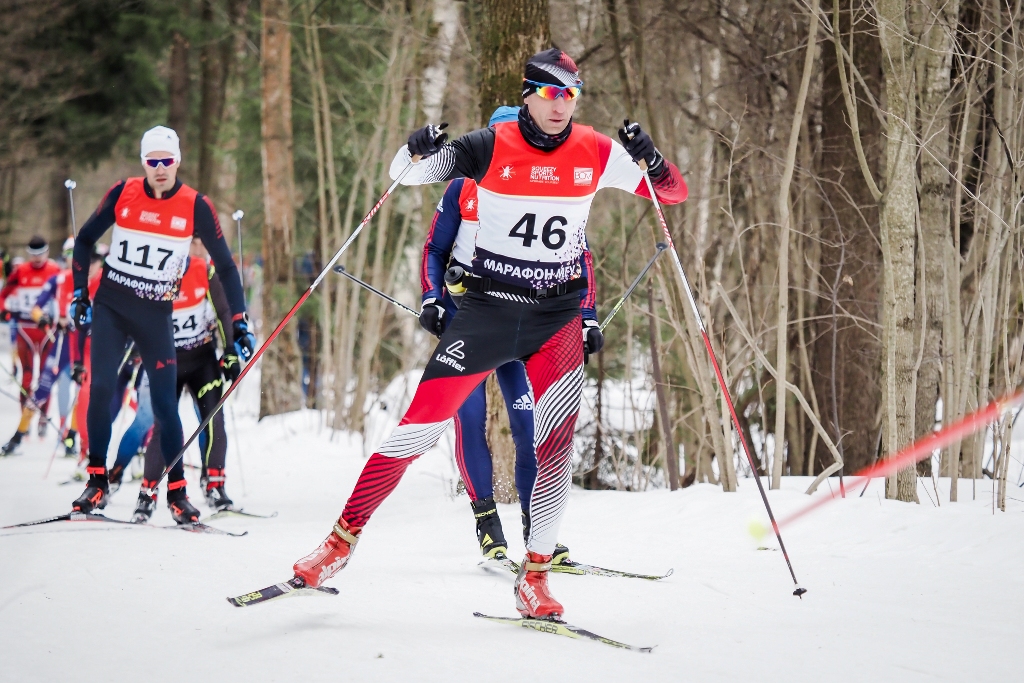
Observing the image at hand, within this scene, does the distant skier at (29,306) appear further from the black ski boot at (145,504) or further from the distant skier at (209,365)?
the black ski boot at (145,504)

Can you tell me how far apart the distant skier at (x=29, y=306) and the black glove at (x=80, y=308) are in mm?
5208

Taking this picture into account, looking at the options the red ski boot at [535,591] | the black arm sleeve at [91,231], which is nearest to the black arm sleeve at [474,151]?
the red ski boot at [535,591]

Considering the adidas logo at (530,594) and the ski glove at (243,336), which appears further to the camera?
the ski glove at (243,336)

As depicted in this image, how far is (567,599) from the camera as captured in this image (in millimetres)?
3906

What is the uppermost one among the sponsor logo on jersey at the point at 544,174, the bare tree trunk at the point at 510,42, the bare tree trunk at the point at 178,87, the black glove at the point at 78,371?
the bare tree trunk at the point at 178,87

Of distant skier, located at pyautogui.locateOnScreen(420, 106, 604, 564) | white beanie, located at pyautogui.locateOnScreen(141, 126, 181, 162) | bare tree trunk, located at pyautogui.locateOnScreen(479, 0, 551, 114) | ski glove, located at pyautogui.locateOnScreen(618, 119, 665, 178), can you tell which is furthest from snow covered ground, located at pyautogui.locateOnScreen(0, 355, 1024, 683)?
bare tree trunk, located at pyautogui.locateOnScreen(479, 0, 551, 114)

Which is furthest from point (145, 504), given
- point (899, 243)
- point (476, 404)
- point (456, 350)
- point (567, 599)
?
point (899, 243)

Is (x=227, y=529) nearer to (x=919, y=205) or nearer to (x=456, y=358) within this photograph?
(x=456, y=358)

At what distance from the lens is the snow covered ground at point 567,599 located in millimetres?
2939

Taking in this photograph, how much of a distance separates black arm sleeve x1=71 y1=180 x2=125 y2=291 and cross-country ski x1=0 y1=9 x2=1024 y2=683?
0.02m

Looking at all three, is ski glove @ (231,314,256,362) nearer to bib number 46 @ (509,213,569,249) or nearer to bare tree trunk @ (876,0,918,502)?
bib number 46 @ (509,213,569,249)

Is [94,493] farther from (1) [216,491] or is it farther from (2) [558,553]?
(2) [558,553]

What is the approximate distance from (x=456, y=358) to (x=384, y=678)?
1141mm

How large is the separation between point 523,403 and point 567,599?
2.95 feet
